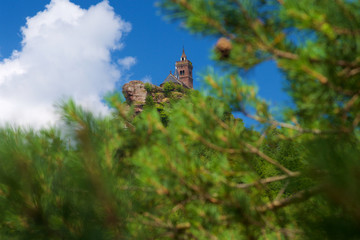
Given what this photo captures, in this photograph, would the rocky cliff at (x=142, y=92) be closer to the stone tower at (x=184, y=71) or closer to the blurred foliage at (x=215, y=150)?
the stone tower at (x=184, y=71)

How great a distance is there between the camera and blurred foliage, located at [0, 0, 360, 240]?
1812 millimetres

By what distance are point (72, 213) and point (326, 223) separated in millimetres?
1895

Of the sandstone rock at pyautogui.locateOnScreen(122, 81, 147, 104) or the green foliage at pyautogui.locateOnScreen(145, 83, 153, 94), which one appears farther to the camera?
the green foliage at pyautogui.locateOnScreen(145, 83, 153, 94)

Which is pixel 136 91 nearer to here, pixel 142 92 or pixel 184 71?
pixel 142 92

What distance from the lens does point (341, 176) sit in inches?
66.6

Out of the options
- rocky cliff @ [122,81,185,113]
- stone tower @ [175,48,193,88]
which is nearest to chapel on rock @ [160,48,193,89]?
stone tower @ [175,48,193,88]

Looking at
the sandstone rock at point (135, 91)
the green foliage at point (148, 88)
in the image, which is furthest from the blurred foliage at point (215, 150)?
the green foliage at point (148, 88)

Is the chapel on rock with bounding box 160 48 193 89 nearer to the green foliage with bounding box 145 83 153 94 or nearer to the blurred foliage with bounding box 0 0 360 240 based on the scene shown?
the green foliage with bounding box 145 83 153 94

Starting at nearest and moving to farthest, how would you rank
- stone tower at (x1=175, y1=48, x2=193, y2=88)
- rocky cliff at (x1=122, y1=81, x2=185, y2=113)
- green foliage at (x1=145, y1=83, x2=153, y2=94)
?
1. rocky cliff at (x1=122, y1=81, x2=185, y2=113)
2. green foliage at (x1=145, y1=83, x2=153, y2=94)
3. stone tower at (x1=175, y1=48, x2=193, y2=88)

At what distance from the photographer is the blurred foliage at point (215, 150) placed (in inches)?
71.4

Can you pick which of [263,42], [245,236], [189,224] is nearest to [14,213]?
[189,224]

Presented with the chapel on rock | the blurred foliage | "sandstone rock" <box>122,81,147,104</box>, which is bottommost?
the blurred foliage

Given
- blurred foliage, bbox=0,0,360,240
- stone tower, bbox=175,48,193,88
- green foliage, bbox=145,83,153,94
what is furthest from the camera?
stone tower, bbox=175,48,193,88

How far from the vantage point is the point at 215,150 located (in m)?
2.41
